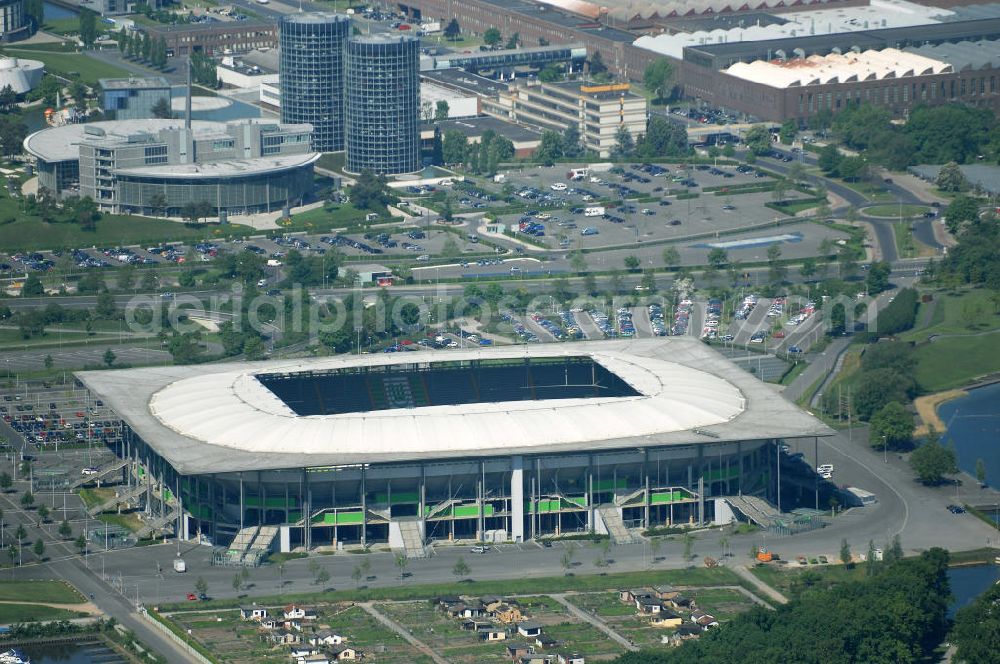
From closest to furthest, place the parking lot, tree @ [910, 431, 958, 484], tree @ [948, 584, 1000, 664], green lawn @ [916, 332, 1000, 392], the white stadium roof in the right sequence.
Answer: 1. tree @ [948, 584, 1000, 664]
2. the white stadium roof
3. tree @ [910, 431, 958, 484]
4. green lawn @ [916, 332, 1000, 392]
5. the parking lot

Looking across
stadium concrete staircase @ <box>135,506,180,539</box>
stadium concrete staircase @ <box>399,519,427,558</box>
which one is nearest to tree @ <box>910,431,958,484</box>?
stadium concrete staircase @ <box>399,519,427,558</box>

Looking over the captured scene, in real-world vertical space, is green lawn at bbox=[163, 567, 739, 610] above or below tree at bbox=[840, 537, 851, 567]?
below

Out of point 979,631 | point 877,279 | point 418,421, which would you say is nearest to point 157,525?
point 418,421

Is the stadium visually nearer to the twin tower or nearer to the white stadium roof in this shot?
the white stadium roof

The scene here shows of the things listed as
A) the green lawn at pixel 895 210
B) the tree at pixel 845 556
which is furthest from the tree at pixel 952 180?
the tree at pixel 845 556

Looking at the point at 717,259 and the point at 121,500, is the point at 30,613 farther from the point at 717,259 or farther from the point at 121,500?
the point at 717,259

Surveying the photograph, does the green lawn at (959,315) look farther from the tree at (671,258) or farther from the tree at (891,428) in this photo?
the tree at (891,428)
